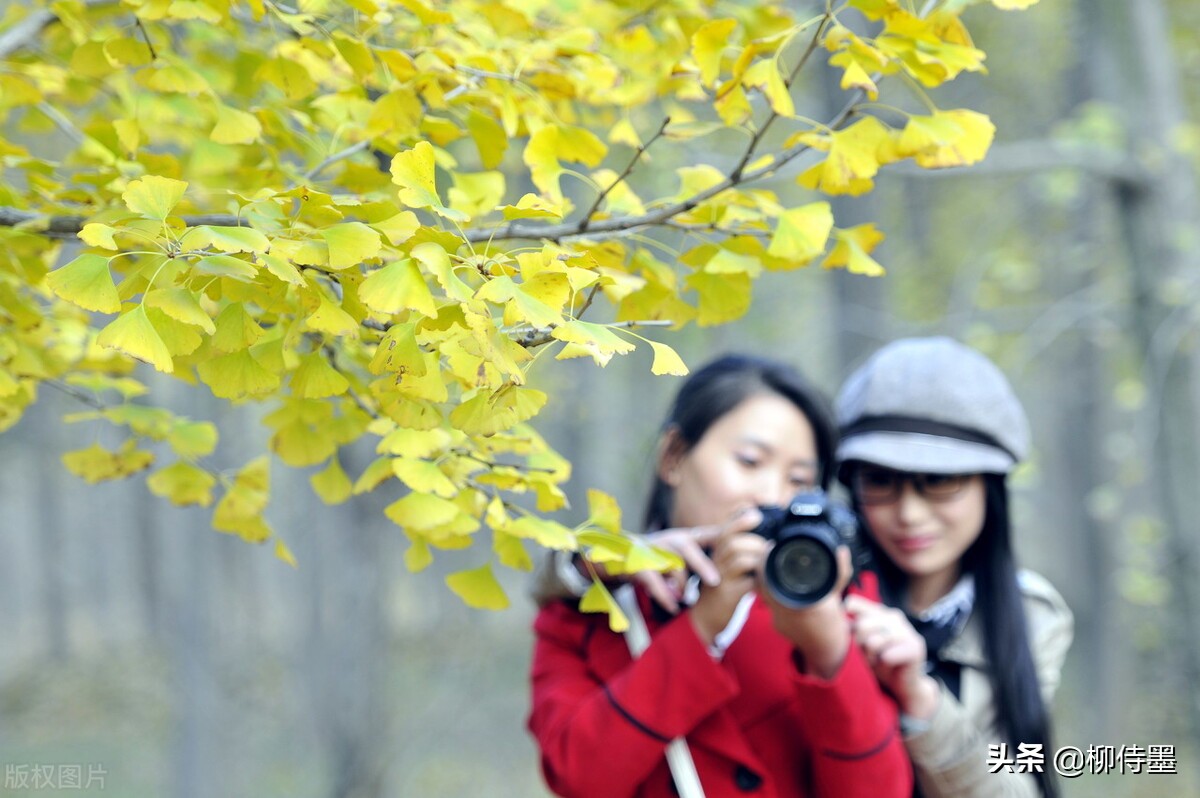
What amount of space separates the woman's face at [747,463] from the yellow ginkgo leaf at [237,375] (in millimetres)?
1015

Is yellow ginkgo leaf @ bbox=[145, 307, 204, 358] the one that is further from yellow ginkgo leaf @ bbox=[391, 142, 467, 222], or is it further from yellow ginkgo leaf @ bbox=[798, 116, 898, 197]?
yellow ginkgo leaf @ bbox=[798, 116, 898, 197]

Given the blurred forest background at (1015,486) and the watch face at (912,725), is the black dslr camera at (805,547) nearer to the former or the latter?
the watch face at (912,725)

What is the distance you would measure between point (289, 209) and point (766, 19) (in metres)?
0.99

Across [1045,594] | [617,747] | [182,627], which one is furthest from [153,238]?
[182,627]

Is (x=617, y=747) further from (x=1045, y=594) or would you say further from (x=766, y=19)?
(x=766, y=19)

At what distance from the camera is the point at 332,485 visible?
1.52 metres

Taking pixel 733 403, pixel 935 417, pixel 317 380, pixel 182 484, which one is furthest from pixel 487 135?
pixel 935 417

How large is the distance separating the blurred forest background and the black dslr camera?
3.85ft

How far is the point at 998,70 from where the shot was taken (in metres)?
7.25

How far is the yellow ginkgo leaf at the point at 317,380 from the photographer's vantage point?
121cm

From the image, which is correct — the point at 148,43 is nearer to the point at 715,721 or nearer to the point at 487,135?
the point at 487,135

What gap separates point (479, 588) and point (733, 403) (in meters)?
0.81

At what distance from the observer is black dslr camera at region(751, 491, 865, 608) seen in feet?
5.62

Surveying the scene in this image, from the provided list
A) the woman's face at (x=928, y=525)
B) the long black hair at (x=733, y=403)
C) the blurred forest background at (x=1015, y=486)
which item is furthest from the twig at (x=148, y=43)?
the blurred forest background at (x=1015, y=486)
